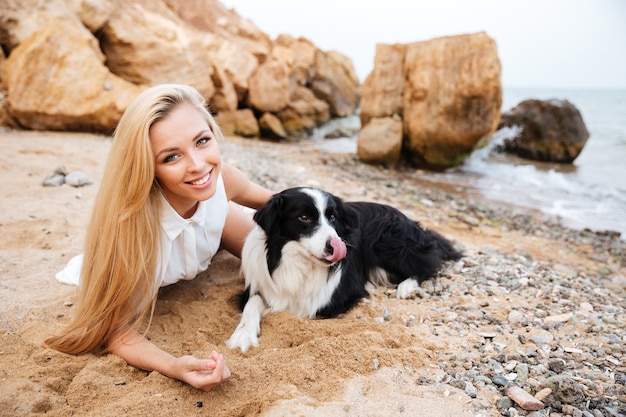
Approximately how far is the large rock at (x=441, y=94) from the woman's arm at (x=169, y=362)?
8511mm

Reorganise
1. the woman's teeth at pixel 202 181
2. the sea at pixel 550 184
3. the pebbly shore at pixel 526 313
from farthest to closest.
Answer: the sea at pixel 550 184 < the woman's teeth at pixel 202 181 < the pebbly shore at pixel 526 313

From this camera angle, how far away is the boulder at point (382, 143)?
394 inches

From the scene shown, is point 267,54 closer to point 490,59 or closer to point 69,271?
point 490,59

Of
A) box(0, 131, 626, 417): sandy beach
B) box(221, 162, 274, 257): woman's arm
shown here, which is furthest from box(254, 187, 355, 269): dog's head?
box(221, 162, 274, 257): woman's arm

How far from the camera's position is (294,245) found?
117 inches

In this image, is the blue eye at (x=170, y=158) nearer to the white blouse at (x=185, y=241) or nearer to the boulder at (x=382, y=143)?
the white blouse at (x=185, y=241)

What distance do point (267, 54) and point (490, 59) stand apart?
33.8 ft

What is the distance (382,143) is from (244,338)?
312 inches

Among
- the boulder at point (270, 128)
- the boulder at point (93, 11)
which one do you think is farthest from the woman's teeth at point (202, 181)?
the boulder at point (270, 128)

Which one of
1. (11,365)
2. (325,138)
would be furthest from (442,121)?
(11,365)

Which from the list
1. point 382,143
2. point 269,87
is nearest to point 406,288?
point 382,143

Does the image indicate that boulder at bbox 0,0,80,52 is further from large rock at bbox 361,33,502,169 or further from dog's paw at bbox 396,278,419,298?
dog's paw at bbox 396,278,419,298

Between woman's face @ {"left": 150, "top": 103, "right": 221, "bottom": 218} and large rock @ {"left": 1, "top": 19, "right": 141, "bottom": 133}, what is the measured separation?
22.8 feet

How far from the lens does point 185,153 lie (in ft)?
7.63
